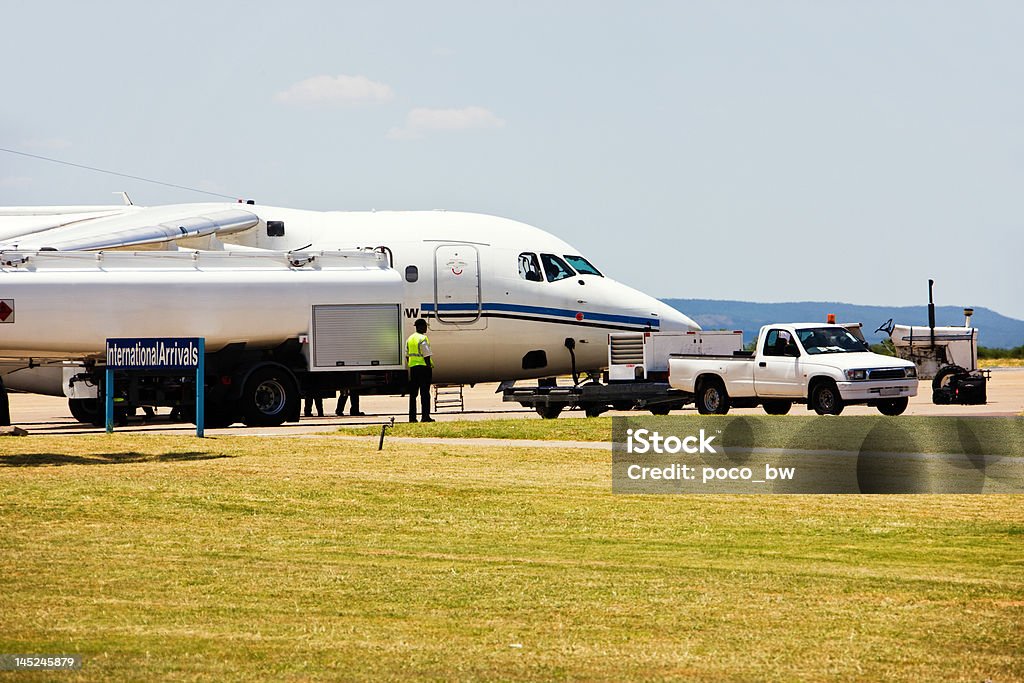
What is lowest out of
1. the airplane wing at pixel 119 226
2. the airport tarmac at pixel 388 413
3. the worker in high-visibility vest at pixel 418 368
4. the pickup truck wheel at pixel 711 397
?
the airport tarmac at pixel 388 413

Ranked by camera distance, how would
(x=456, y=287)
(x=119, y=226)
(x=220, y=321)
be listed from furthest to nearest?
(x=456, y=287) → (x=119, y=226) → (x=220, y=321)

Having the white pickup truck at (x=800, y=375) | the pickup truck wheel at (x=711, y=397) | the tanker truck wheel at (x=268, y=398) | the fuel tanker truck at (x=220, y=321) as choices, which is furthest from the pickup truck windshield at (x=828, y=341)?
the tanker truck wheel at (x=268, y=398)

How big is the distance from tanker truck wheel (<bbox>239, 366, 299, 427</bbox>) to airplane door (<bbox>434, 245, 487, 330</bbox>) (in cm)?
369

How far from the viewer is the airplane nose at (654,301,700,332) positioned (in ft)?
98.1

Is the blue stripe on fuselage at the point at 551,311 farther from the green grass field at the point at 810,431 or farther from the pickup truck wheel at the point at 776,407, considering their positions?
the green grass field at the point at 810,431

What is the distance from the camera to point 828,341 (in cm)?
2823

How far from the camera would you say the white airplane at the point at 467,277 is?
94.2 ft

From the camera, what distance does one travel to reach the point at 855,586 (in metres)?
9.86

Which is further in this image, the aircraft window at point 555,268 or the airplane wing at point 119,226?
the aircraft window at point 555,268

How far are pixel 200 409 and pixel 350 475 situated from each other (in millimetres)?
7469

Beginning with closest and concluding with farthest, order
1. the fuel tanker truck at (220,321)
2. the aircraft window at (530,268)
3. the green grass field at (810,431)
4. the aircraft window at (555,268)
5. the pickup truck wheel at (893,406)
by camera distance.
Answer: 1. the green grass field at (810,431)
2. the fuel tanker truck at (220,321)
3. the pickup truck wheel at (893,406)
4. the aircraft window at (530,268)
5. the aircraft window at (555,268)

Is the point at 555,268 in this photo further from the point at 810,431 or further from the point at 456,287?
the point at 810,431

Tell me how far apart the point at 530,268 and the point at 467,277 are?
1.44 m

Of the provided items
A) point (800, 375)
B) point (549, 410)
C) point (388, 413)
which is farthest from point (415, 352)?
point (388, 413)
